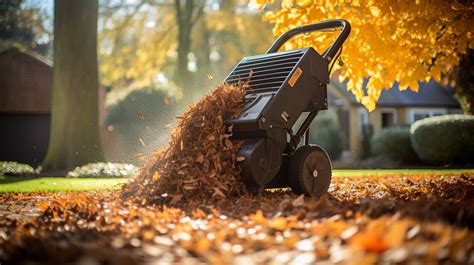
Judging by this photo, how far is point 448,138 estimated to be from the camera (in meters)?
15.7

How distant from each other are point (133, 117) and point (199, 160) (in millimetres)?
14160

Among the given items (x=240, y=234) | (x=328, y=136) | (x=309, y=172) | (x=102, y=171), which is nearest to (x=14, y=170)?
(x=102, y=171)

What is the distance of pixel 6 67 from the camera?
22.3m

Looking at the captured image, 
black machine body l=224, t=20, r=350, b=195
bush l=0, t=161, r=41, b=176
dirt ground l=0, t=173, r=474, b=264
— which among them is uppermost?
black machine body l=224, t=20, r=350, b=195

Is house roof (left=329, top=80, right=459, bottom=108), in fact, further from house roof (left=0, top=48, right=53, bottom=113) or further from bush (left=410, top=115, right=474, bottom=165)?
house roof (left=0, top=48, right=53, bottom=113)

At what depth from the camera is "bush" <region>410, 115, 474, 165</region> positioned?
51.2ft

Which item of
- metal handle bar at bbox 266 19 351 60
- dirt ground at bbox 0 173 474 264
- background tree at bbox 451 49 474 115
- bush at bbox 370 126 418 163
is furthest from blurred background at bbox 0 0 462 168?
dirt ground at bbox 0 173 474 264

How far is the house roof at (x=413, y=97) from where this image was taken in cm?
2564

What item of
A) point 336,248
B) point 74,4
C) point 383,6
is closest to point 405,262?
point 336,248

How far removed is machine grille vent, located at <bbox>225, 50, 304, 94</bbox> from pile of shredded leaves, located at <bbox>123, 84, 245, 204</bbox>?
1.10 feet

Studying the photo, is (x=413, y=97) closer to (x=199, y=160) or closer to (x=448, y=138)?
(x=448, y=138)

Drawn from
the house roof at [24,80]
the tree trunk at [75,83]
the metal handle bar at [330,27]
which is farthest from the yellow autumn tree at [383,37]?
the house roof at [24,80]

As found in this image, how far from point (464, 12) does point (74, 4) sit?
350 inches

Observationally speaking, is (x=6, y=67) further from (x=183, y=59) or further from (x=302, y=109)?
(x=302, y=109)
